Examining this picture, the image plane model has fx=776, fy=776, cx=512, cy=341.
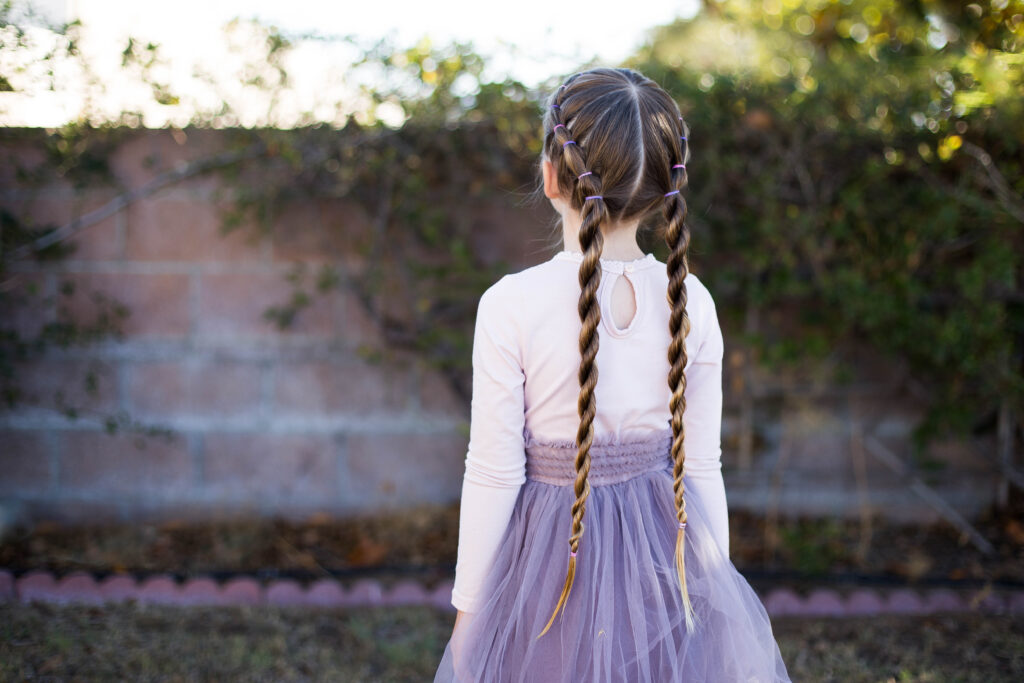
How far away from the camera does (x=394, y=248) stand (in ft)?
9.86

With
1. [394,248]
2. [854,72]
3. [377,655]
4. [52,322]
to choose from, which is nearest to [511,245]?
[394,248]

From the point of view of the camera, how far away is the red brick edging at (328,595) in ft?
7.88

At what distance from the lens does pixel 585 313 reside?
4.05 feet

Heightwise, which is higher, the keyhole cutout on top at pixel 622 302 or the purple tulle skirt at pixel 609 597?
the keyhole cutout on top at pixel 622 302

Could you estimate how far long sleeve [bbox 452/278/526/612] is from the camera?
129cm

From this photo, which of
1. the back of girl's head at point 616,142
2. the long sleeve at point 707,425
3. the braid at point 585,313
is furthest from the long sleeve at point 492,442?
the long sleeve at point 707,425

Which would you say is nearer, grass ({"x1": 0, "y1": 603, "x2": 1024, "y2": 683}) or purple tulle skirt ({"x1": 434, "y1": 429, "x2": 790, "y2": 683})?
purple tulle skirt ({"x1": 434, "y1": 429, "x2": 790, "y2": 683})

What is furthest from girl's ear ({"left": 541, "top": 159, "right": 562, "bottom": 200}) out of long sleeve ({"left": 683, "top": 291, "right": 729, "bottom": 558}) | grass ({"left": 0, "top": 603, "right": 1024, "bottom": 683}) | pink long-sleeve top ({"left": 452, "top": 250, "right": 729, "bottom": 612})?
grass ({"left": 0, "top": 603, "right": 1024, "bottom": 683})

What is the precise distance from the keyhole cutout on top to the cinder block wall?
5.55ft

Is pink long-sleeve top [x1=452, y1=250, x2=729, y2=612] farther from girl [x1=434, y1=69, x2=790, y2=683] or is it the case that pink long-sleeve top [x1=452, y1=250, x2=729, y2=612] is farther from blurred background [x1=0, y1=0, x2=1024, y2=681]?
blurred background [x1=0, y1=0, x2=1024, y2=681]

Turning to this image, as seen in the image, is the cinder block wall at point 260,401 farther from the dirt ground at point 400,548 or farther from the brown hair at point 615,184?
the brown hair at point 615,184

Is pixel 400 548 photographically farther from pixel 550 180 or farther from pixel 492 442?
pixel 550 180

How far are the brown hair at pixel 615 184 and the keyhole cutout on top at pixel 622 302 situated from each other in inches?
2.5

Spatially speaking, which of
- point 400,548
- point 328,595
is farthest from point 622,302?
point 400,548
